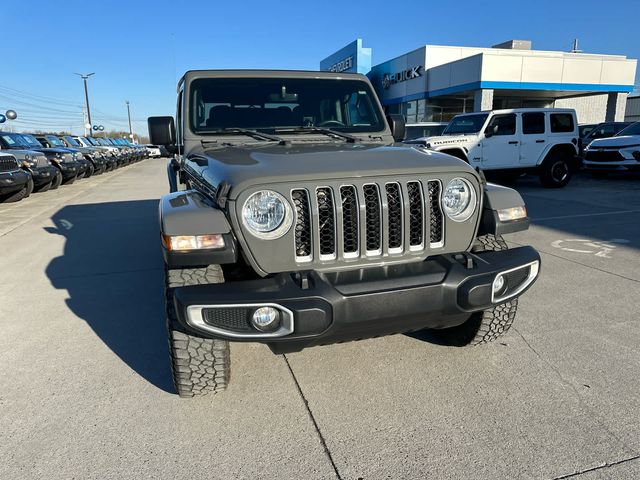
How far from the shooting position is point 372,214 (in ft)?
7.70

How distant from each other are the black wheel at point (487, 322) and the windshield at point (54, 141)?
16856mm

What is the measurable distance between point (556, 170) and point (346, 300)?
1168cm

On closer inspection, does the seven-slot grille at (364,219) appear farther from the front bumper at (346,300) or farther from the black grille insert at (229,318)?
the black grille insert at (229,318)

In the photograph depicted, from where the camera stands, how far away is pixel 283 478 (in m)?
2.08

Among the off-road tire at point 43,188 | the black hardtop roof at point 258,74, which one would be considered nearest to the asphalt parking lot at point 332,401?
the black hardtop roof at point 258,74

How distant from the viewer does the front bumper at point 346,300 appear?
2098mm

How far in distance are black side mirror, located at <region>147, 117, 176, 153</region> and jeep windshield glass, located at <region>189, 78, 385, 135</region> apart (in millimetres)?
332

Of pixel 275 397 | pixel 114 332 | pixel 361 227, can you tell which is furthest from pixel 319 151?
pixel 114 332

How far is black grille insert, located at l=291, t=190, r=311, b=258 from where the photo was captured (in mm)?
2258

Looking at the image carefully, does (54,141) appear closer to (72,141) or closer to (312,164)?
(72,141)

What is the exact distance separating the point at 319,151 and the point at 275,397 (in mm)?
1478

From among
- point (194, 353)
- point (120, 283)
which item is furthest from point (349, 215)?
point (120, 283)

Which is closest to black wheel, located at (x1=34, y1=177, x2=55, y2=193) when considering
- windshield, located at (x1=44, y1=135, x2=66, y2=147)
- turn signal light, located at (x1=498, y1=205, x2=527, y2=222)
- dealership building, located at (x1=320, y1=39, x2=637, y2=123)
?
windshield, located at (x1=44, y1=135, x2=66, y2=147)

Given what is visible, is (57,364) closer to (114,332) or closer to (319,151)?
(114,332)
